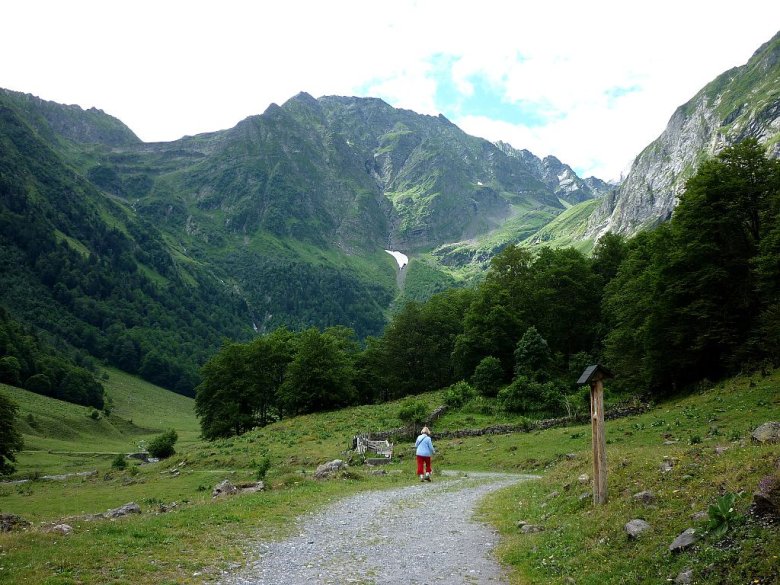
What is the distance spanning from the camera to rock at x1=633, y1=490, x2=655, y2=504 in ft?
42.3

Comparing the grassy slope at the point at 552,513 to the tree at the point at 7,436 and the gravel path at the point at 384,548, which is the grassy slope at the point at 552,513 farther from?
the tree at the point at 7,436

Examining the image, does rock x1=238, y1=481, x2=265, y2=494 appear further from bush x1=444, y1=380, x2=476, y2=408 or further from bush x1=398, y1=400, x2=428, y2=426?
bush x1=444, y1=380, x2=476, y2=408

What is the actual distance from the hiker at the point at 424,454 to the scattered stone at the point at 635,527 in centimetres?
1711

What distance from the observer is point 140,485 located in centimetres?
4084

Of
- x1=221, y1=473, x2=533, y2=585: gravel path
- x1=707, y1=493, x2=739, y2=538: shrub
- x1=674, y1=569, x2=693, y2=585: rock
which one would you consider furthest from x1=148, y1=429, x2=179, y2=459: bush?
x1=707, y1=493, x2=739, y2=538: shrub

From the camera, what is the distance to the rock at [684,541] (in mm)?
9734

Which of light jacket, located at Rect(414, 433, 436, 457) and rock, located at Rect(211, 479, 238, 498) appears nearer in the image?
rock, located at Rect(211, 479, 238, 498)

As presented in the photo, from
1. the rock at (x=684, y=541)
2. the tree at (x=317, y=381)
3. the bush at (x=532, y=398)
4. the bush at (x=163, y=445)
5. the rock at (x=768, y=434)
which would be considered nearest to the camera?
the rock at (x=684, y=541)

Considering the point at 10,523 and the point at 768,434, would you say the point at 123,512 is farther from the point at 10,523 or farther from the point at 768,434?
the point at 768,434

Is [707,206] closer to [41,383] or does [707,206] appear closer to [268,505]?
[268,505]

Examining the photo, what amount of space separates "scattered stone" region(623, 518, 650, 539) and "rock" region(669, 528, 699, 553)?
126 centimetres

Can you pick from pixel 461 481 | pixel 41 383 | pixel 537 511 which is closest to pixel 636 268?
pixel 461 481

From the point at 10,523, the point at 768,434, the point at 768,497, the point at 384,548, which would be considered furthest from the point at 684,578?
the point at 10,523

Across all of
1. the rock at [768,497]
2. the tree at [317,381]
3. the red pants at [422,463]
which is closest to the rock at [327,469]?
the red pants at [422,463]
